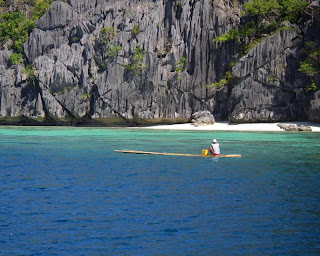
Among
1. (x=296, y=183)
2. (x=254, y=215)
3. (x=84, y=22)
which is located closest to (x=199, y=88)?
(x=84, y=22)

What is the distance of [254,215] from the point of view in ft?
42.9

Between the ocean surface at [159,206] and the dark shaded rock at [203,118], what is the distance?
98.3ft

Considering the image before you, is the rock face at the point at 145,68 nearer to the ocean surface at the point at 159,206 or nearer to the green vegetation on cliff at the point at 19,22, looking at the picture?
the green vegetation on cliff at the point at 19,22

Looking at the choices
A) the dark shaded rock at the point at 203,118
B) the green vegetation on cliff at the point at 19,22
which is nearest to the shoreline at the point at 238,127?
the dark shaded rock at the point at 203,118

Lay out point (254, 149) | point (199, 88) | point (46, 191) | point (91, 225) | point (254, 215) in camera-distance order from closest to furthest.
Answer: point (91, 225) < point (254, 215) < point (46, 191) < point (254, 149) < point (199, 88)

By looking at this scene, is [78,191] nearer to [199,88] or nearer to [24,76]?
[199,88]

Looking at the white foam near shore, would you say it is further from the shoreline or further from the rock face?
the rock face

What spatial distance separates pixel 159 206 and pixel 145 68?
4681cm

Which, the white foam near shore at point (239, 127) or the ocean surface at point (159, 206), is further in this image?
the white foam near shore at point (239, 127)

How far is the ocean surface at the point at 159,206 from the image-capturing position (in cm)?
1070

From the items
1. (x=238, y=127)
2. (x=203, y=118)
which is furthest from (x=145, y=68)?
(x=238, y=127)

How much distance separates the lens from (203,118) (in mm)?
55188

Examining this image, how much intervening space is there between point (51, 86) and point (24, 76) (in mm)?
5149

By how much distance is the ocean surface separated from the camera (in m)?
10.7
